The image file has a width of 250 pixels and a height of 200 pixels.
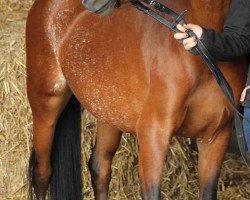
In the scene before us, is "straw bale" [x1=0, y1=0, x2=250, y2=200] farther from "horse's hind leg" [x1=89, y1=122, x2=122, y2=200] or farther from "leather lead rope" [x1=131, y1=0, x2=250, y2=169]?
"leather lead rope" [x1=131, y1=0, x2=250, y2=169]

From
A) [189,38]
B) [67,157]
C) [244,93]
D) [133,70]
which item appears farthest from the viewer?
[67,157]

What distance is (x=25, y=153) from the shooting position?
13.5ft

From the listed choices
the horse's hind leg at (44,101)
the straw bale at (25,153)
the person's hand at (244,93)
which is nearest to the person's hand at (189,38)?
the person's hand at (244,93)

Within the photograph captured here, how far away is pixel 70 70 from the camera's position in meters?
3.13

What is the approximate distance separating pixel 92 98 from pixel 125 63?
0.35 m

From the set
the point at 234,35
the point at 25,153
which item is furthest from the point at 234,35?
the point at 25,153

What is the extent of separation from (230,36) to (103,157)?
4.55 ft

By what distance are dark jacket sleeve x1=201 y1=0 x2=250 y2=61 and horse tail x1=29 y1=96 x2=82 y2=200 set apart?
1280 mm

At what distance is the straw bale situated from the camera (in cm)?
404

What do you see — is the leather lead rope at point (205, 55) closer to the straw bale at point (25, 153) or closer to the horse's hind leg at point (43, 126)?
the horse's hind leg at point (43, 126)

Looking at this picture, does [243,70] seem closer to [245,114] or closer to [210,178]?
[245,114]

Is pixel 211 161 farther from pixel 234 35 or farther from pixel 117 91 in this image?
pixel 234 35

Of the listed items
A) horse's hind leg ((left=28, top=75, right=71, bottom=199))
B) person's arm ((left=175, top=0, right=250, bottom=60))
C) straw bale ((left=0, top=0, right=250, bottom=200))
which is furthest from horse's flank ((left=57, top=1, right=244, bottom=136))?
Answer: straw bale ((left=0, top=0, right=250, bottom=200))

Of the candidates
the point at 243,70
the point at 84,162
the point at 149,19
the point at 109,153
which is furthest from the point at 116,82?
the point at 84,162
